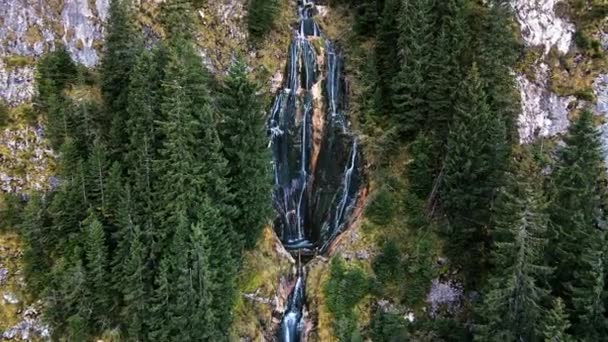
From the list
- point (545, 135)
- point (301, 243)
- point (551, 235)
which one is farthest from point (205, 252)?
point (545, 135)

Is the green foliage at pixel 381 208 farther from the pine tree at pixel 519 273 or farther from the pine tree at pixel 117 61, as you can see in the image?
the pine tree at pixel 117 61

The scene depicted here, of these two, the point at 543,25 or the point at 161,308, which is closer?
the point at 161,308

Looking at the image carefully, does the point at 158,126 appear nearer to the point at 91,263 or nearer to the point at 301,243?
the point at 91,263

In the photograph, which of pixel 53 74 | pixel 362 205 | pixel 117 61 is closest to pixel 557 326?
pixel 362 205

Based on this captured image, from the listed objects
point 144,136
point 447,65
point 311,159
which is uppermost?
point 447,65

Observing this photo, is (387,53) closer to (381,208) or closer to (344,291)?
(381,208)

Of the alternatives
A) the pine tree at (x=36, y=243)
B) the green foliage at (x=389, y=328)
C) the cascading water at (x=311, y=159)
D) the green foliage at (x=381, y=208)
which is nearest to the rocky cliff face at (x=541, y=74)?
the green foliage at (x=381, y=208)

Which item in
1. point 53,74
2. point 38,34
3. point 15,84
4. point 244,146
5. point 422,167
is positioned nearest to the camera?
point 244,146

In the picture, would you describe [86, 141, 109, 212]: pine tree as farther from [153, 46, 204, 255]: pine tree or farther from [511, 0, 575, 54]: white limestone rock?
[511, 0, 575, 54]: white limestone rock
